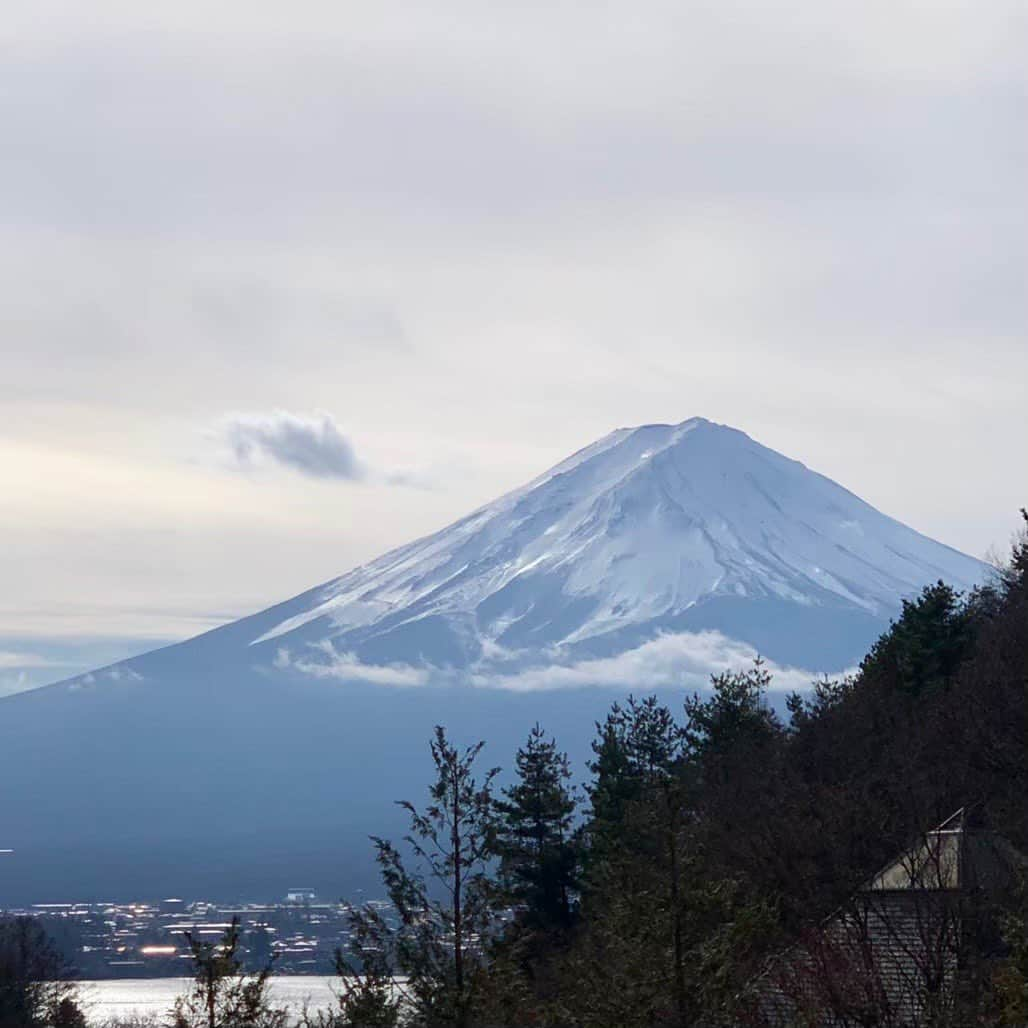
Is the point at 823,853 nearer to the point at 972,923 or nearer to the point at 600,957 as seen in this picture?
the point at 972,923

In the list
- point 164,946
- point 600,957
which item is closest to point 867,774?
point 600,957

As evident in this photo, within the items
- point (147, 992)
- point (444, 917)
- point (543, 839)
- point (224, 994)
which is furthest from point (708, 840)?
point (147, 992)

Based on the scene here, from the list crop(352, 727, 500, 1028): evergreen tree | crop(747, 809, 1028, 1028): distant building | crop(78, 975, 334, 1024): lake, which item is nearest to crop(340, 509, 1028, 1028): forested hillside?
crop(352, 727, 500, 1028): evergreen tree

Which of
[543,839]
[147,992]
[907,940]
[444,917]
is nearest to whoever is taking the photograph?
[444,917]

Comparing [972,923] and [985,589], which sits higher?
[985,589]

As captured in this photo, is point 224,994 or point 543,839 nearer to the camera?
point 224,994

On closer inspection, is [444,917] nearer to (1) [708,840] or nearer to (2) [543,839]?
(1) [708,840]

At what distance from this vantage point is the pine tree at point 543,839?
4550 cm

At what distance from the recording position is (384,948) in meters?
19.2

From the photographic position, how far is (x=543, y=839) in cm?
4656

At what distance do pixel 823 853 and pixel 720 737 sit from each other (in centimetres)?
2410

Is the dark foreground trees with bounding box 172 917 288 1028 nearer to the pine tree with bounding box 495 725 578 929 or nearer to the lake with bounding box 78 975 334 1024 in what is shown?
the pine tree with bounding box 495 725 578 929

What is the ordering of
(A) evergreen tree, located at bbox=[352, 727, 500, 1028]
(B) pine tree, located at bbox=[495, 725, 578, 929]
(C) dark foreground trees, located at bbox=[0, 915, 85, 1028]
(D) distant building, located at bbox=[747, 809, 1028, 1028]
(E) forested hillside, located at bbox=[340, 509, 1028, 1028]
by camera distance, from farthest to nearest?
(B) pine tree, located at bbox=[495, 725, 578, 929]
(C) dark foreground trees, located at bbox=[0, 915, 85, 1028]
(D) distant building, located at bbox=[747, 809, 1028, 1028]
(E) forested hillside, located at bbox=[340, 509, 1028, 1028]
(A) evergreen tree, located at bbox=[352, 727, 500, 1028]

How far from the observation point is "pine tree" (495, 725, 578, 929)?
4550 centimetres
